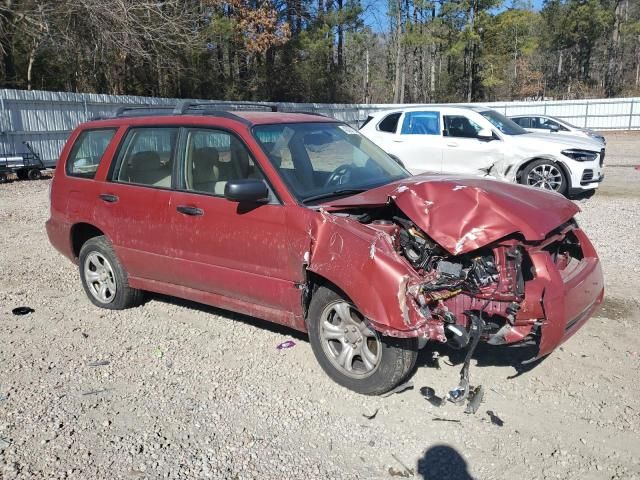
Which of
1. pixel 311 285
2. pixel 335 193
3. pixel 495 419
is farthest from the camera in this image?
pixel 335 193

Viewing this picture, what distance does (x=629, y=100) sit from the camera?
34656 mm

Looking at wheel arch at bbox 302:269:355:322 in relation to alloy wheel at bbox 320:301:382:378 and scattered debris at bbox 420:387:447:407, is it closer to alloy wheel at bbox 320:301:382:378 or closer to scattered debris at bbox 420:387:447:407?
alloy wheel at bbox 320:301:382:378

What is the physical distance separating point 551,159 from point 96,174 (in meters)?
8.10

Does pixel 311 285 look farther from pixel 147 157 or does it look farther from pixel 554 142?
pixel 554 142

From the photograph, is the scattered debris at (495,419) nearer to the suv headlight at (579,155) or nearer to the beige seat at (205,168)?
the beige seat at (205,168)

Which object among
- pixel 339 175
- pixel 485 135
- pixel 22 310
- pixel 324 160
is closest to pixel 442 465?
pixel 339 175

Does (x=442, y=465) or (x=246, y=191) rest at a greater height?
(x=246, y=191)

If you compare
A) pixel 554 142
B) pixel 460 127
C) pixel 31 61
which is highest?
pixel 31 61

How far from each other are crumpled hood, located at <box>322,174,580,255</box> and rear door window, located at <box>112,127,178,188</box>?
1.62m

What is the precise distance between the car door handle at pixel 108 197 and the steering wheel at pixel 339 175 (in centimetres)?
198

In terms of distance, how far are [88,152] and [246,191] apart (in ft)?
7.99

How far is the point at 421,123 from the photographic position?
11.5 metres

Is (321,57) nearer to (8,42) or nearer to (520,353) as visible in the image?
(8,42)

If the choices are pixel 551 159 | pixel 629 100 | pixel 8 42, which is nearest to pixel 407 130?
pixel 551 159
